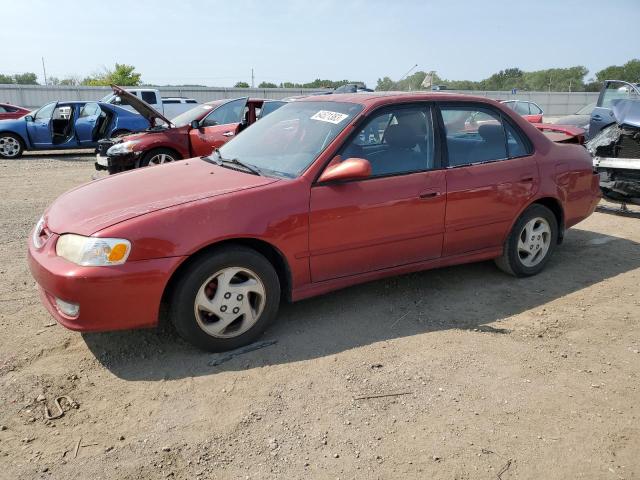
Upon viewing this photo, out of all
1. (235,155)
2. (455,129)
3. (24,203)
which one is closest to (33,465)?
(235,155)

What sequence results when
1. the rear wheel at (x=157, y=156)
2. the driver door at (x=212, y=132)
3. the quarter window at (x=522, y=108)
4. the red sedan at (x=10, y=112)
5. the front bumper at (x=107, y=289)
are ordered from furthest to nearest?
the quarter window at (x=522, y=108)
the red sedan at (x=10, y=112)
the driver door at (x=212, y=132)
the rear wheel at (x=157, y=156)
the front bumper at (x=107, y=289)

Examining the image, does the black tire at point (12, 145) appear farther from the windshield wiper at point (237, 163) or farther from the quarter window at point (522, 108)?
the quarter window at point (522, 108)

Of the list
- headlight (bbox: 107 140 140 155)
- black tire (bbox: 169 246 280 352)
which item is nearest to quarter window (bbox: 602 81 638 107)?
headlight (bbox: 107 140 140 155)

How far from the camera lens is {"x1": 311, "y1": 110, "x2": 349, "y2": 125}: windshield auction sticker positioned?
12.4ft

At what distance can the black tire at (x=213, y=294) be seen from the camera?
3107 mm

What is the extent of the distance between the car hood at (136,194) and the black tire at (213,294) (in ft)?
1.33

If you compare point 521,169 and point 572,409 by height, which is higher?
point 521,169

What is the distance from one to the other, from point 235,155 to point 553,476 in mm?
3017

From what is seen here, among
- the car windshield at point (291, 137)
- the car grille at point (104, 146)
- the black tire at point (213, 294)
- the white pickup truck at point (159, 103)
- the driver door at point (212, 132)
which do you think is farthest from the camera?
the white pickup truck at point (159, 103)

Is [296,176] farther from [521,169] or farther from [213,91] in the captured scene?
[213,91]

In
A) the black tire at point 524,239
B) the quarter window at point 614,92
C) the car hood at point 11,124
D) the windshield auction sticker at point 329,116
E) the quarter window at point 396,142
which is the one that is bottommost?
the black tire at point 524,239

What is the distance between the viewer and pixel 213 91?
33812 mm

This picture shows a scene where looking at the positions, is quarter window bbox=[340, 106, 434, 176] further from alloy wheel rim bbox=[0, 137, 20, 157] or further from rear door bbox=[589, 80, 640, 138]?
alloy wheel rim bbox=[0, 137, 20, 157]

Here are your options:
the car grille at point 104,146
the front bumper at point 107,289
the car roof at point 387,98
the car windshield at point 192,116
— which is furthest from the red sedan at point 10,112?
the front bumper at point 107,289
